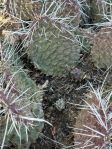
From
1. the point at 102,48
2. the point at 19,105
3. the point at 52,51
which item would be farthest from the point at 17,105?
the point at 102,48

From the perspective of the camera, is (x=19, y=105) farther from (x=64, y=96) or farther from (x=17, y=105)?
(x=64, y=96)

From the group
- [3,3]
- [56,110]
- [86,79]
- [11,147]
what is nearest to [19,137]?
[11,147]

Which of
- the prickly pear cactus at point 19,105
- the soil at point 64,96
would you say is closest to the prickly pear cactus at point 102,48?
the soil at point 64,96

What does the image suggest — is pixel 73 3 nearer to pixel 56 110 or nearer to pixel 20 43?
pixel 20 43

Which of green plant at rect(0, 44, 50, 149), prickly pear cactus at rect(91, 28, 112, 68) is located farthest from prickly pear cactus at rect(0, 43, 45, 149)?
prickly pear cactus at rect(91, 28, 112, 68)

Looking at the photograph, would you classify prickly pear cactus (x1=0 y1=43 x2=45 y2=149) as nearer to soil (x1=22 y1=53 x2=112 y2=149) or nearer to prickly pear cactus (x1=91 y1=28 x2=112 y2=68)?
soil (x1=22 y1=53 x2=112 y2=149)

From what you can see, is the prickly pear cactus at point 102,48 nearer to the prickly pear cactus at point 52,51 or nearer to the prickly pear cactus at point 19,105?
the prickly pear cactus at point 52,51

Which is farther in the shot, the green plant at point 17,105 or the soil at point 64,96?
the soil at point 64,96
